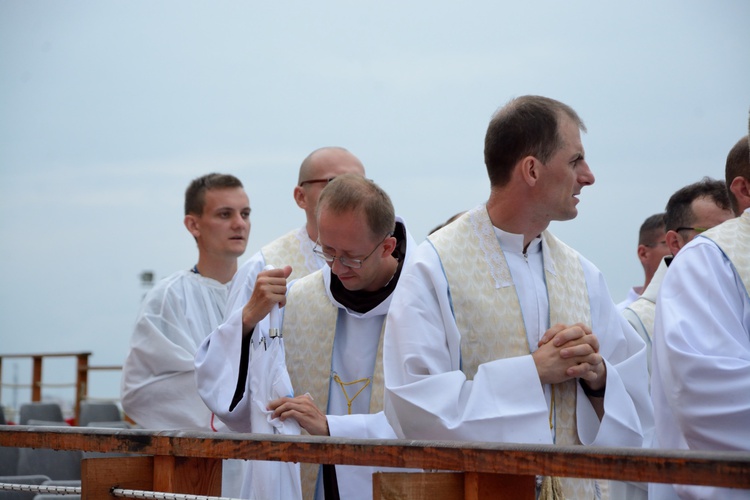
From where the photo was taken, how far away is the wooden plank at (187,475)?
2.80 meters

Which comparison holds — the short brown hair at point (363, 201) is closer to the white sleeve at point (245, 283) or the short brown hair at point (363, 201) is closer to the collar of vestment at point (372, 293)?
the collar of vestment at point (372, 293)

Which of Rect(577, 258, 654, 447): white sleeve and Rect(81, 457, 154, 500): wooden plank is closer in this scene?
Rect(81, 457, 154, 500): wooden plank

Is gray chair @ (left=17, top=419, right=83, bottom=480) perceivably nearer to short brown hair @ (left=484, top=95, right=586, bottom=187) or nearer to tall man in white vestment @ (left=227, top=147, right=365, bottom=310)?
tall man in white vestment @ (left=227, top=147, right=365, bottom=310)

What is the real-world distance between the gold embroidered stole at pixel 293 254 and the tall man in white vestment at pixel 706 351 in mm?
1972

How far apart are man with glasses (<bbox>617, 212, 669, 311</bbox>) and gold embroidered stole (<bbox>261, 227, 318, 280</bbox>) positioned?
6.16 feet

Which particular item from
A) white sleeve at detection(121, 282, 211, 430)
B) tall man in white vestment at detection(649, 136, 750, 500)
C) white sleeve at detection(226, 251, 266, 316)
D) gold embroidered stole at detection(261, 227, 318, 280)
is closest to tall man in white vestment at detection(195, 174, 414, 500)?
white sleeve at detection(226, 251, 266, 316)

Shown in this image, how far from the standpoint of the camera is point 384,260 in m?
3.73

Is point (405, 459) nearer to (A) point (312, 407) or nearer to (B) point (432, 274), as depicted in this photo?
(B) point (432, 274)

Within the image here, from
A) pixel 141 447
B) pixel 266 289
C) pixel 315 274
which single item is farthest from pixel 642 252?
pixel 141 447

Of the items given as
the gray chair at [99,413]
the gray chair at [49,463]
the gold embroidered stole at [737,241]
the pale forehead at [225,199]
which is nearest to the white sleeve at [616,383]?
the gold embroidered stole at [737,241]

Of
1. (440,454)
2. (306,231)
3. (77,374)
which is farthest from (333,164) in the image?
(77,374)

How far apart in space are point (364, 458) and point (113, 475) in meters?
0.97

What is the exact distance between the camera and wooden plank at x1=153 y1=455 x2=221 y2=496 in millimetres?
2805

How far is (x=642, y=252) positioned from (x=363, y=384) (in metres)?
2.38
